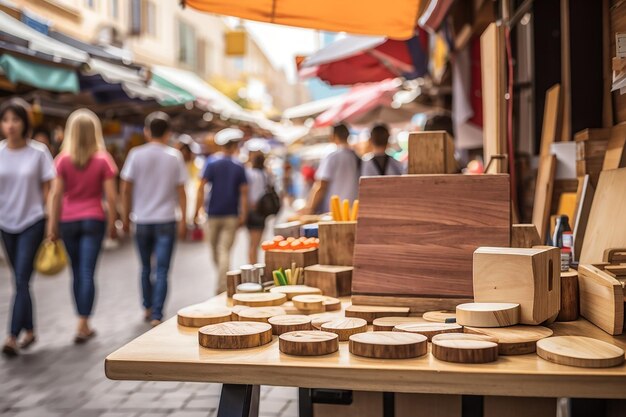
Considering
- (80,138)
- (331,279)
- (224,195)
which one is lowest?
(331,279)

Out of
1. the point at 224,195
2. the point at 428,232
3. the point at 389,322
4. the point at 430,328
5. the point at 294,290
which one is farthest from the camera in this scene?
the point at 224,195

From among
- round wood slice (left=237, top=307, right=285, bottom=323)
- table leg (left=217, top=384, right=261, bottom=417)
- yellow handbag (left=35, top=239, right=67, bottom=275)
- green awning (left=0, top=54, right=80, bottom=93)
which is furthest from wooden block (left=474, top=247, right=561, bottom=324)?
green awning (left=0, top=54, right=80, bottom=93)

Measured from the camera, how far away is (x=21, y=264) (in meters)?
5.33

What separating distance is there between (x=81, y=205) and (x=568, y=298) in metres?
4.51

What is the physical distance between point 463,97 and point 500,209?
414 centimetres

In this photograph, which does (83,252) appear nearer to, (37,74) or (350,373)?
(37,74)

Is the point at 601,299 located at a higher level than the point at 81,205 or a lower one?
lower

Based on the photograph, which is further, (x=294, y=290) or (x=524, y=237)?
(x=294, y=290)

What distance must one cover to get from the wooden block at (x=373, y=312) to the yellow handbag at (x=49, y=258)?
423 cm

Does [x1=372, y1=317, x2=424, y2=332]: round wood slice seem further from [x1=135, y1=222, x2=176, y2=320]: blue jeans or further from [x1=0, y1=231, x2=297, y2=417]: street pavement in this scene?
[x1=135, y1=222, x2=176, y2=320]: blue jeans

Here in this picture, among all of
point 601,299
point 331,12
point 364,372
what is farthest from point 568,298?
point 331,12

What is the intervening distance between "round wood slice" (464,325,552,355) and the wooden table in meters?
0.02

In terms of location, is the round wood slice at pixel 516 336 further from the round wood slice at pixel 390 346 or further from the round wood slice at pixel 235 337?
the round wood slice at pixel 235 337

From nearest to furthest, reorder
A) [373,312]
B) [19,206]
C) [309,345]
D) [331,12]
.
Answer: [309,345], [373,312], [331,12], [19,206]
